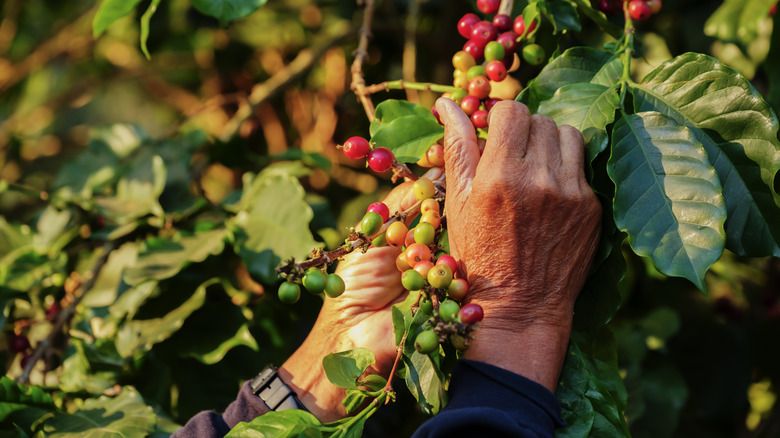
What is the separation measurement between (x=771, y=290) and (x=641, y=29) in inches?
44.3

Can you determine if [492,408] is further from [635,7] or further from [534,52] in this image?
[635,7]

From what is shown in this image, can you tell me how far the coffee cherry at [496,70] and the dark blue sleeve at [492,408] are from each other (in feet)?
1.58

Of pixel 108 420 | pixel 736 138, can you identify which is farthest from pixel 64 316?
pixel 736 138

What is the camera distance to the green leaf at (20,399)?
1.25 meters

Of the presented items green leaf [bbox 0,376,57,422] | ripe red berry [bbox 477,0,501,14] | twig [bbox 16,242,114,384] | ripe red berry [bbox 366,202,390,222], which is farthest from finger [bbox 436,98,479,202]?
twig [bbox 16,242,114,384]

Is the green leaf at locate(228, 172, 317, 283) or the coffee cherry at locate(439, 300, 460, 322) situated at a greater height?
the coffee cherry at locate(439, 300, 460, 322)

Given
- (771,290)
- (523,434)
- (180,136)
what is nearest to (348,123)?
(180,136)

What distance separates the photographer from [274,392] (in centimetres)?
121

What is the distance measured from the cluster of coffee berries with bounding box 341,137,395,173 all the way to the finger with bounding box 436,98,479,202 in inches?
3.6

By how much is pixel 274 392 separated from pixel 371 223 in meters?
0.46

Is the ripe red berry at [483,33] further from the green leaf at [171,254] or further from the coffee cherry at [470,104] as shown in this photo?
the green leaf at [171,254]

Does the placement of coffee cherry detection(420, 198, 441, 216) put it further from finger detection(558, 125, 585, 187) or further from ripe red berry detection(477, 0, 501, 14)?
ripe red berry detection(477, 0, 501, 14)

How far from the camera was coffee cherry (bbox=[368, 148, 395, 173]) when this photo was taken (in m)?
1.00

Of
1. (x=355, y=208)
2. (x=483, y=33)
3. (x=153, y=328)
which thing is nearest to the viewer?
(x=483, y=33)
